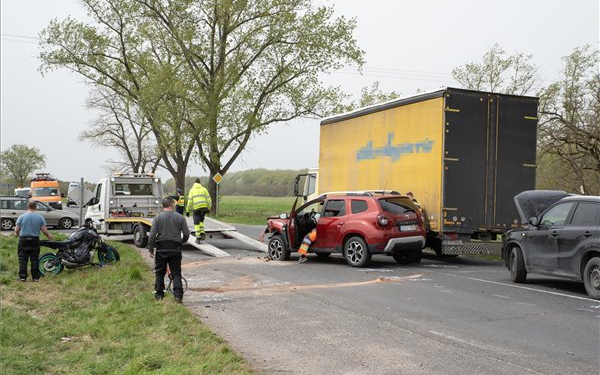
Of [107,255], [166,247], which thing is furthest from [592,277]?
[107,255]

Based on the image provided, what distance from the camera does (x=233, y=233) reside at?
1783cm

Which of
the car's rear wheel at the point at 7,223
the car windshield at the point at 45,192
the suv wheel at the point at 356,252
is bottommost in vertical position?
the car's rear wheel at the point at 7,223

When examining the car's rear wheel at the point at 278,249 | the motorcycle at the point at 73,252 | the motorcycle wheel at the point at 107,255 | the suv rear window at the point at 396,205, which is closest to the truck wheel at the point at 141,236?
the motorcycle wheel at the point at 107,255

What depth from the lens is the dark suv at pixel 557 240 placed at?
30.8ft

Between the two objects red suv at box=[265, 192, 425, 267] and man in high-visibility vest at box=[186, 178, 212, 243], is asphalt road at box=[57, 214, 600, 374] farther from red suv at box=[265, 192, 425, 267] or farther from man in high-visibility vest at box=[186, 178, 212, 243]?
man in high-visibility vest at box=[186, 178, 212, 243]

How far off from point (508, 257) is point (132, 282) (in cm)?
708

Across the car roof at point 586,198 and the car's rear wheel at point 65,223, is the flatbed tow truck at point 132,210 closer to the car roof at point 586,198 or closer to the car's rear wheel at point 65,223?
the car roof at point 586,198

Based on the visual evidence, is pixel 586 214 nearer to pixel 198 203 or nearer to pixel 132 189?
pixel 198 203

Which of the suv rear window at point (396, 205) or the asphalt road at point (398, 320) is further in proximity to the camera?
the suv rear window at point (396, 205)

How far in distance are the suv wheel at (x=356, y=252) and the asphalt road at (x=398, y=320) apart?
9.8 inches

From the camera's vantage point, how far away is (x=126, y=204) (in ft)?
62.5

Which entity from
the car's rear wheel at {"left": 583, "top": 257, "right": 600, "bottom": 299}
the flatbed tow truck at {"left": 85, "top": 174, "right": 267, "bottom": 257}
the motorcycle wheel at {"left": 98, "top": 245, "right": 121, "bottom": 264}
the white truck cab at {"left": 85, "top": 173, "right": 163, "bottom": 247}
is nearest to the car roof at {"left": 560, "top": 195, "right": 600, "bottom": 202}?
the car's rear wheel at {"left": 583, "top": 257, "right": 600, "bottom": 299}

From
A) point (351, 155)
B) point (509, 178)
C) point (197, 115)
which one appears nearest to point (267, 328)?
point (509, 178)

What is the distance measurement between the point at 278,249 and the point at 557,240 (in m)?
6.84
